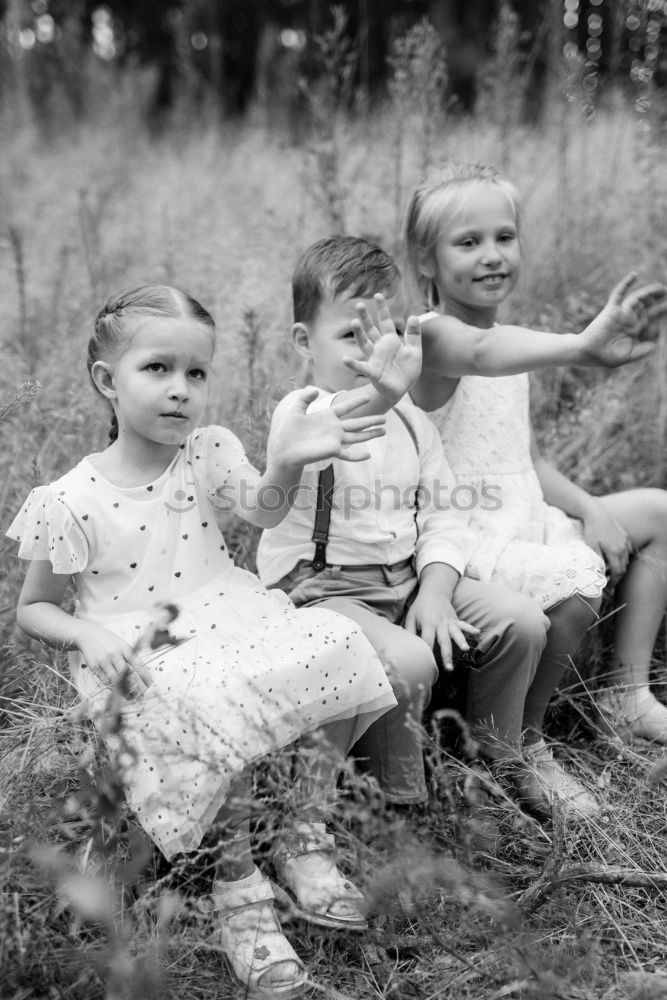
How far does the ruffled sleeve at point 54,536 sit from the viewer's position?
6.41 ft

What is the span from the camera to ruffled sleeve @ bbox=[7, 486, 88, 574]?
6.41ft

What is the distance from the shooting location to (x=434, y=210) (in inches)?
98.7

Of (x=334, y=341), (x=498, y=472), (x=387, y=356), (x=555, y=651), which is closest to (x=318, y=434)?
(x=387, y=356)

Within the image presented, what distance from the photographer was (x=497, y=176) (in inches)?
102

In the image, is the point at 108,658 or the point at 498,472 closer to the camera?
the point at 108,658

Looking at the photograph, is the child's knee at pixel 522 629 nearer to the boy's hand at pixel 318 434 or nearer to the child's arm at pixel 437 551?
the child's arm at pixel 437 551

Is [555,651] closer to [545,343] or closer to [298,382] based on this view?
[545,343]

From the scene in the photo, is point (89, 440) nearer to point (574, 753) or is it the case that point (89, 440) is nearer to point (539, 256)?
point (574, 753)

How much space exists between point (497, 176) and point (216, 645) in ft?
5.14

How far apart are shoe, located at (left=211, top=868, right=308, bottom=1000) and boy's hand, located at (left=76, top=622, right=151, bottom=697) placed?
17.1 inches

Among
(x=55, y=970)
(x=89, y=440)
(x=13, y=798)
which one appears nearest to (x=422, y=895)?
(x=55, y=970)

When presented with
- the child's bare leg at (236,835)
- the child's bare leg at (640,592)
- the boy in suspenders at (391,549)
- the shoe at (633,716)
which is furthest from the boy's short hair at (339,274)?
the shoe at (633,716)

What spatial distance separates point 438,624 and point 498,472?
1.97 feet

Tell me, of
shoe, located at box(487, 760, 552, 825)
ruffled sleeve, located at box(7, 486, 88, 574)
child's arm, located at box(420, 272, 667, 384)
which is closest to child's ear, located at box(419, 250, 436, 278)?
child's arm, located at box(420, 272, 667, 384)
